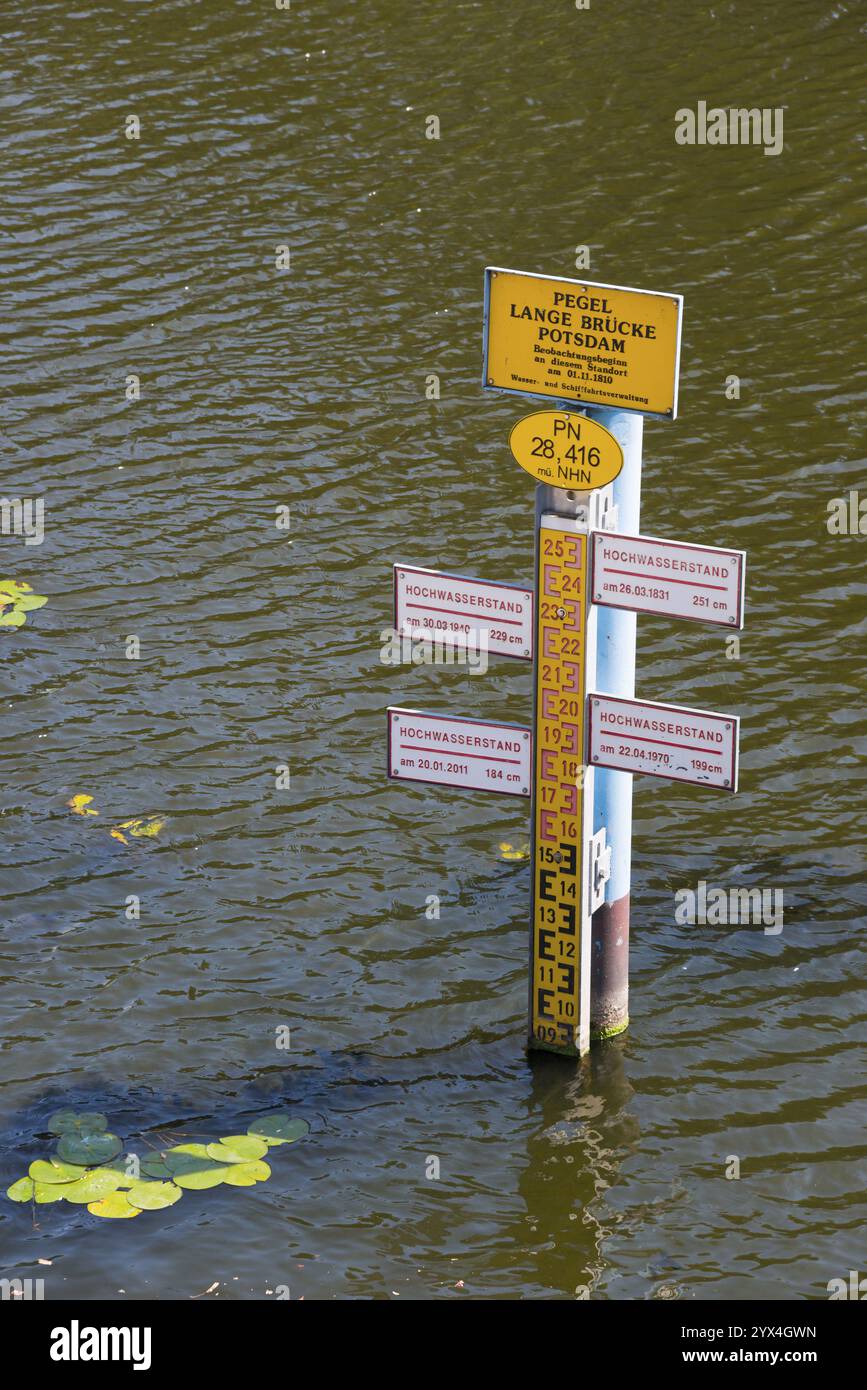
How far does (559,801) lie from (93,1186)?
8.20 ft

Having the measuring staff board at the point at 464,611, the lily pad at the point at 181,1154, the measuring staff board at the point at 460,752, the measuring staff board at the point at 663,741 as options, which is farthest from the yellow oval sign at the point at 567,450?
the lily pad at the point at 181,1154

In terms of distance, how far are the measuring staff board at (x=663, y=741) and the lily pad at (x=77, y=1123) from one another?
2599mm

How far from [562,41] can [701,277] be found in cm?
594

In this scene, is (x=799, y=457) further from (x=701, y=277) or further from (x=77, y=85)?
(x=77, y=85)

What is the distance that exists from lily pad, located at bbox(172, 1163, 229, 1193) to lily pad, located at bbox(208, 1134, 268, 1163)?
0.25ft

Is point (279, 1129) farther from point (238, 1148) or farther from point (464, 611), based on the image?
point (464, 611)

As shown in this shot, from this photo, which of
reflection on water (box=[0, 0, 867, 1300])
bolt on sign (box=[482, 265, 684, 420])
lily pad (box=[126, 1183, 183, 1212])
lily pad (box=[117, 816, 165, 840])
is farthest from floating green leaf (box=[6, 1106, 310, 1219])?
bolt on sign (box=[482, 265, 684, 420])

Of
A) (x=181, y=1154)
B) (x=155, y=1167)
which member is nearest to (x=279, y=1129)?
(x=181, y=1154)

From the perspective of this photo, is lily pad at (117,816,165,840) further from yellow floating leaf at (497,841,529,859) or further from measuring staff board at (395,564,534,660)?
measuring staff board at (395,564,534,660)

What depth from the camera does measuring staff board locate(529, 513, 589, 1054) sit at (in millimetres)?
8102

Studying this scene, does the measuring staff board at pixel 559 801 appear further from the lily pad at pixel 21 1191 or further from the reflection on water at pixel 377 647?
the lily pad at pixel 21 1191

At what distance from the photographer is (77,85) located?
20766mm

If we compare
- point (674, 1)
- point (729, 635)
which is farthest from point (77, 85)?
point (729, 635)

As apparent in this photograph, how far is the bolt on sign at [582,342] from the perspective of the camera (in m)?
7.62
